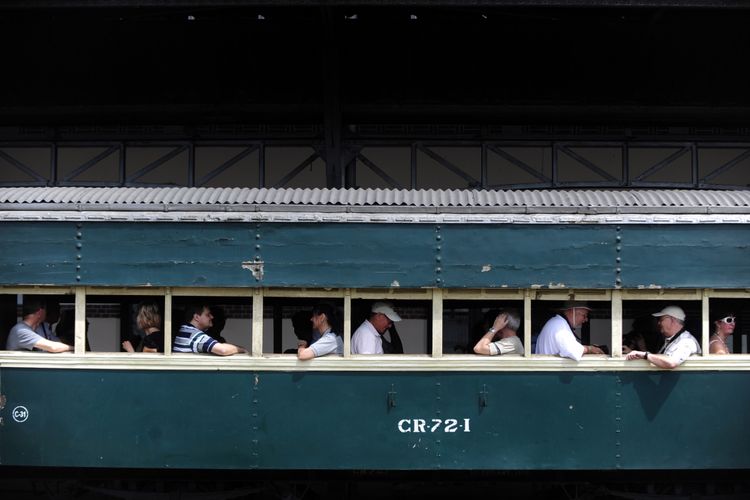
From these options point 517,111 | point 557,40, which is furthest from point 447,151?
point 557,40

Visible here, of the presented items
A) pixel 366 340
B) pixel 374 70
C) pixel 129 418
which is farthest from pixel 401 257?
pixel 374 70

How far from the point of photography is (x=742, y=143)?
34.8 feet

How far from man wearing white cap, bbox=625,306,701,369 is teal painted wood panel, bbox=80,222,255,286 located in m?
3.01


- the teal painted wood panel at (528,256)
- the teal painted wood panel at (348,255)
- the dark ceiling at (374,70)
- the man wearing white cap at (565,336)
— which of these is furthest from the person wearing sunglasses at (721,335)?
the dark ceiling at (374,70)

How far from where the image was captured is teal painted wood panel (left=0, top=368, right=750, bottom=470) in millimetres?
6391

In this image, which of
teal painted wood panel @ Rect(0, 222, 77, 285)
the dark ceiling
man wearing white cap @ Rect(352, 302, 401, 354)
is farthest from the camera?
the dark ceiling

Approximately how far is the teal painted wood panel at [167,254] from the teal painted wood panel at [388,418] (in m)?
0.70

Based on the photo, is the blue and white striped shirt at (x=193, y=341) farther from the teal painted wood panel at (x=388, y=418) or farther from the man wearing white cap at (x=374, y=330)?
the man wearing white cap at (x=374, y=330)

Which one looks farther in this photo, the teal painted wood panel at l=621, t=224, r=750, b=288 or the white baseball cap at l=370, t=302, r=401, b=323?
the white baseball cap at l=370, t=302, r=401, b=323

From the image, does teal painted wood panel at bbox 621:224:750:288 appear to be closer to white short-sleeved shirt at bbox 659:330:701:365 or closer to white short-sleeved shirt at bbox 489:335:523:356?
white short-sleeved shirt at bbox 659:330:701:365

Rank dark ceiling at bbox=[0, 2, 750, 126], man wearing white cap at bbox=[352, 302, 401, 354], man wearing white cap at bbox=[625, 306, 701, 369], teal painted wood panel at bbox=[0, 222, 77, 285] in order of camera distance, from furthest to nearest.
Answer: dark ceiling at bbox=[0, 2, 750, 126]
man wearing white cap at bbox=[352, 302, 401, 354]
teal painted wood panel at bbox=[0, 222, 77, 285]
man wearing white cap at bbox=[625, 306, 701, 369]

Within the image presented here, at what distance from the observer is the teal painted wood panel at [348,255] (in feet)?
21.0

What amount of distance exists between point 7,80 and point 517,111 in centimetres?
602

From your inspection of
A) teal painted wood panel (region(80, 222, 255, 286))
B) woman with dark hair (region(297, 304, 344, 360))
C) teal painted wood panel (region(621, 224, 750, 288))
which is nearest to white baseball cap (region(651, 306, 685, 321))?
teal painted wood panel (region(621, 224, 750, 288))
